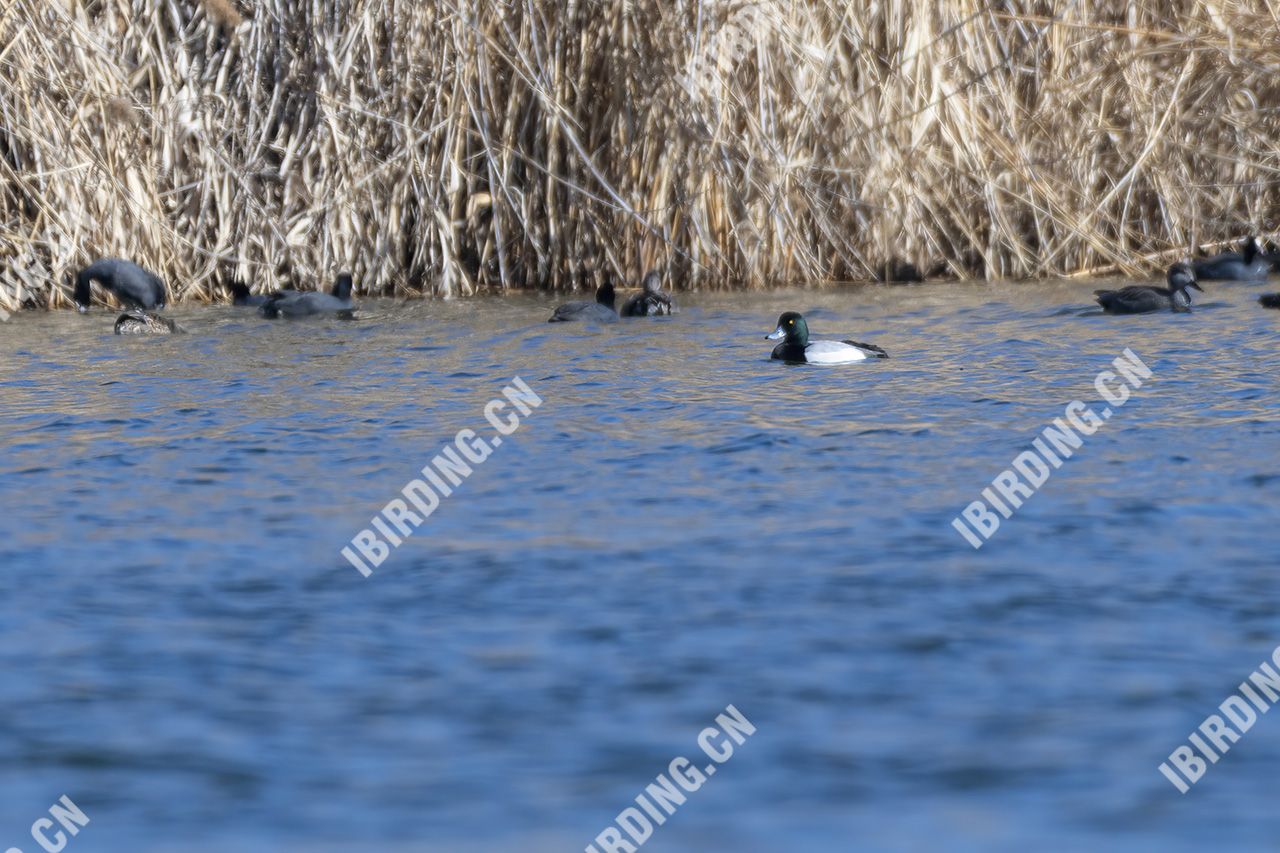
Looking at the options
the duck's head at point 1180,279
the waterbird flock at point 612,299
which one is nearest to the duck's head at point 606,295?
the waterbird flock at point 612,299

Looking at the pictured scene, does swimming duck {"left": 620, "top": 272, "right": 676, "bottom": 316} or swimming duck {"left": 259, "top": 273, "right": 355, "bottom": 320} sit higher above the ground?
swimming duck {"left": 259, "top": 273, "right": 355, "bottom": 320}

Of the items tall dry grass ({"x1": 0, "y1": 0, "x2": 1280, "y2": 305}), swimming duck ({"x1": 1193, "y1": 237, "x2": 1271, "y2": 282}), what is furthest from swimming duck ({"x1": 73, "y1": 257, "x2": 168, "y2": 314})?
swimming duck ({"x1": 1193, "y1": 237, "x2": 1271, "y2": 282})

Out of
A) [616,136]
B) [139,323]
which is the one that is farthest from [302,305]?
[616,136]

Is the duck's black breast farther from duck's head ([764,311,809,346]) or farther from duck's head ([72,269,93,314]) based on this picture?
duck's head ([72,269,93,314])

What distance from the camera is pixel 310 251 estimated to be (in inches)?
540

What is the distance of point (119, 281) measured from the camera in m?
12.4

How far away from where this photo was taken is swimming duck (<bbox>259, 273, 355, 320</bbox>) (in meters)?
11.9

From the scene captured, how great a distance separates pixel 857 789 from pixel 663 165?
32.6 ft

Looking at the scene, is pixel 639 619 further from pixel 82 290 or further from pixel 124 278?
pixel 82 290

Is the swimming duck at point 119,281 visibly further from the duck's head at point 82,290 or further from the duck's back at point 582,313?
the duck's back at point 582,313

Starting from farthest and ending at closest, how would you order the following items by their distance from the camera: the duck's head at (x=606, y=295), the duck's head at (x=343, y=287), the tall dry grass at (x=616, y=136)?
the tall dry grass at (x=616, y=136)
the duck's head at (x=343, y=287)
the duck's head at (x=606, y=295)

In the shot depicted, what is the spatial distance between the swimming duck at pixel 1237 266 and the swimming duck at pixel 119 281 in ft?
23.5

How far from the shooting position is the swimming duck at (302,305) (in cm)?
1191

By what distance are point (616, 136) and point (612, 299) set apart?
1887 millimetres
